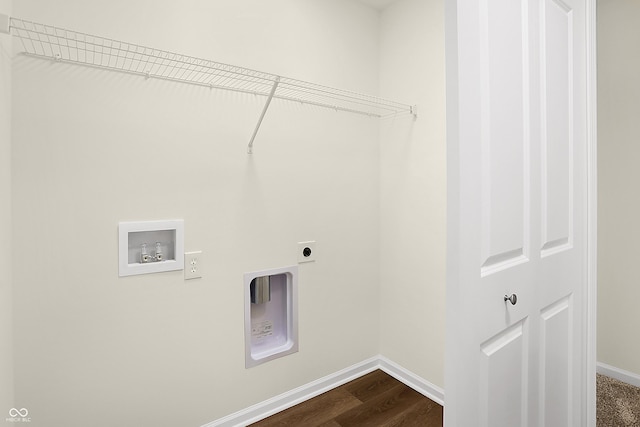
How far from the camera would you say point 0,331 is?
113 cm

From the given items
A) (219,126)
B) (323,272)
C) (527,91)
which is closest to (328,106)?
(219,126)

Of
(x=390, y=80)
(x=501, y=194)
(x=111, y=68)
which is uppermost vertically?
(x=390, y=80)

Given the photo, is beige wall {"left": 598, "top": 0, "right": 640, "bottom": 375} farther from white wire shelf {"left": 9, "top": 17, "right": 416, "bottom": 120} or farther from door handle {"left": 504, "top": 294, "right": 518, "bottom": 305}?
door handle {"left": 504, "top": 294, "right": 518, "bottom": 305}

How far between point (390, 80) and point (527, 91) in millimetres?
1347

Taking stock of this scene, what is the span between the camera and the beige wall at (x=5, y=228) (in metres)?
1.15

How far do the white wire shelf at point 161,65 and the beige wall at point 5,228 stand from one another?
11 centimetres

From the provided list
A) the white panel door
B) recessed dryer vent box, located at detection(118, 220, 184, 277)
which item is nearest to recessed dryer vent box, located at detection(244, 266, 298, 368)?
recessed dryer vent box, located at detection(118, 220, 184, 277)

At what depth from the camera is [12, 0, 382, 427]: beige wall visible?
4.34 ft

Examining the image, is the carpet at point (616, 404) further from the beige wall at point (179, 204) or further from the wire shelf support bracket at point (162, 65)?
the wire shelf support bracket at point (162, 65)

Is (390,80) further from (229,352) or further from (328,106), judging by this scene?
(229,352)

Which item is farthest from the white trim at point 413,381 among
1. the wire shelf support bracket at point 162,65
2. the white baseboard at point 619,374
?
the wire shelf support bracket at point 162,65

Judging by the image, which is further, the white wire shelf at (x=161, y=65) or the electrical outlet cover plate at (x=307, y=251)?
the electrical outlet cover plate at (x=307, y=251)

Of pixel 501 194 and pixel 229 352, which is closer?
pixel 501 194

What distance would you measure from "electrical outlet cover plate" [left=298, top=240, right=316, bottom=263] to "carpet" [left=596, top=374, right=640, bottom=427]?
1.69 metres
